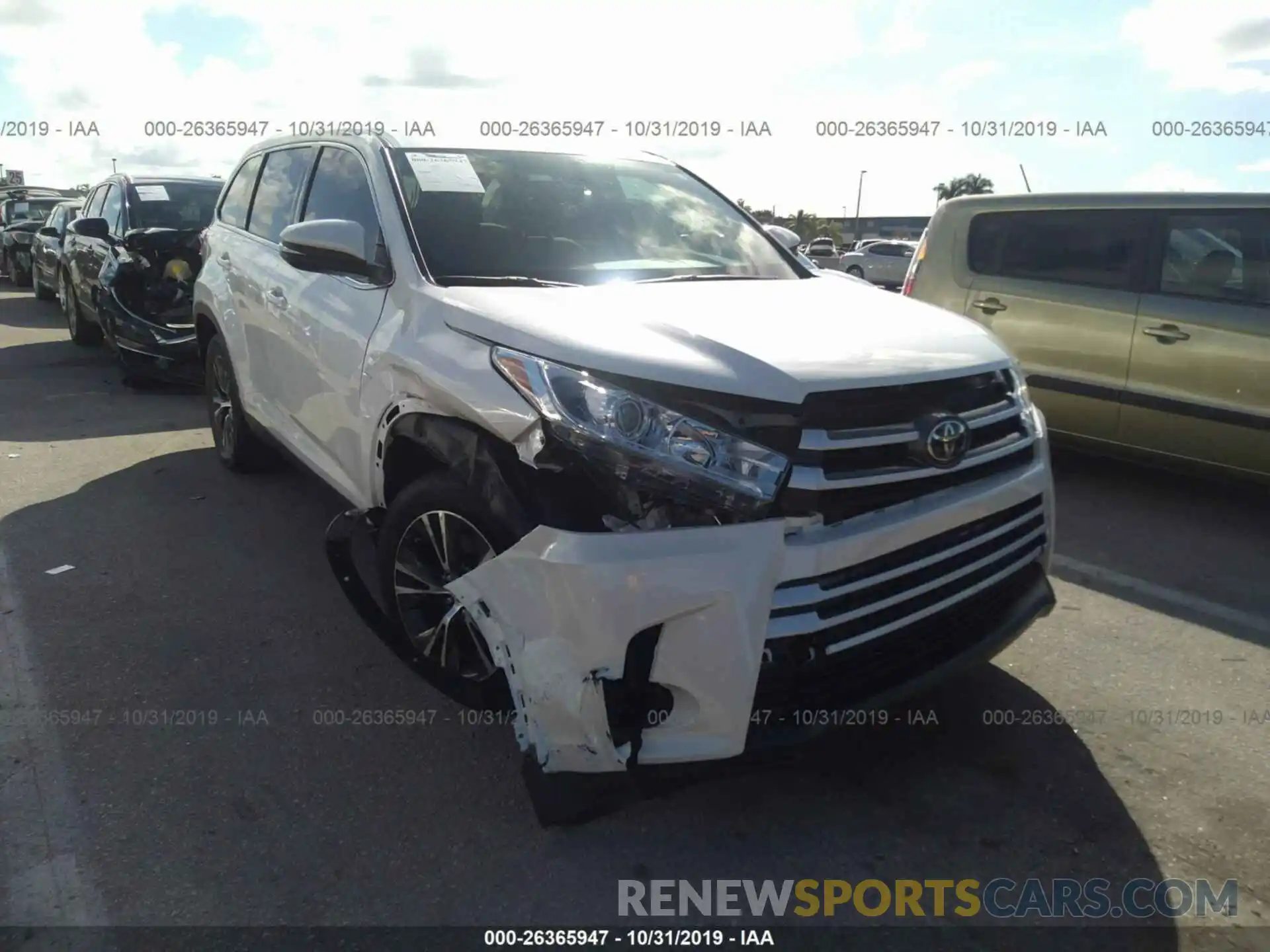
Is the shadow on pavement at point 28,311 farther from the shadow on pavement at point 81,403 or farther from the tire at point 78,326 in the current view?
the shadow on pavement at point 81,403

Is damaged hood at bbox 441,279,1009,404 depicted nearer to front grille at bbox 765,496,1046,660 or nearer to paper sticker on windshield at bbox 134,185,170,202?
front grille at bbox 765,496,1046,660

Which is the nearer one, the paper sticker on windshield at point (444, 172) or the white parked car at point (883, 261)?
the paper sticker on windshield at point (444, 172)

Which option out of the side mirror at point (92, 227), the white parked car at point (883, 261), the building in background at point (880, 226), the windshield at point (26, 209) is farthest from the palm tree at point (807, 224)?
the side mirror at point (92, 227)

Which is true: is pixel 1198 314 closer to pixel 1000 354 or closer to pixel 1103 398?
pixel 1103 398

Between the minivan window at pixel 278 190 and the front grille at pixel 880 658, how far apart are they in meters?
3.25

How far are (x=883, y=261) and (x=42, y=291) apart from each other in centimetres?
2069

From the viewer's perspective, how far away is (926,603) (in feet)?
8.88

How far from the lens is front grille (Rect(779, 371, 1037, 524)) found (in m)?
2.44

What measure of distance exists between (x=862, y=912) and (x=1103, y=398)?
Answer: 13.6 ft

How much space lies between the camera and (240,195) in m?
5.53

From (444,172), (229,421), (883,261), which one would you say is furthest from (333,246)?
(883,261)

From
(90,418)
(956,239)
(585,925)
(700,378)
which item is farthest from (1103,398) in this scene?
(90,418)

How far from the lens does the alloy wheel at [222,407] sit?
548cm

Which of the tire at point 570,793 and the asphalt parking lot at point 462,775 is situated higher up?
the tire at point 570,793
